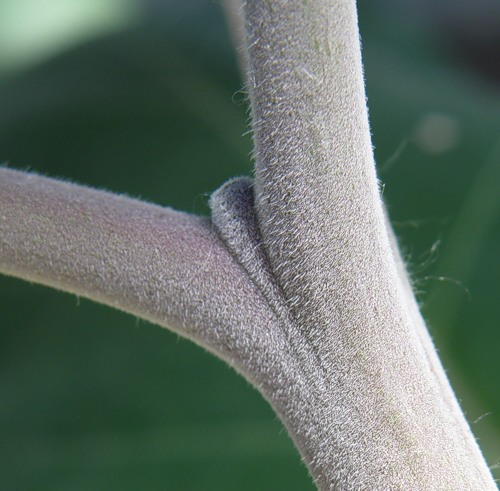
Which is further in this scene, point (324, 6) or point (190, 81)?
point (190, 81)

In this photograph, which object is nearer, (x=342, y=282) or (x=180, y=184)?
(x=342, y=282)

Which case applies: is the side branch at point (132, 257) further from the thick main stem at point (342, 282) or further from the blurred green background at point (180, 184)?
the blurred green background at point (180, 184)

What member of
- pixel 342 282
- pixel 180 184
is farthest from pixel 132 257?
pixel 180 184

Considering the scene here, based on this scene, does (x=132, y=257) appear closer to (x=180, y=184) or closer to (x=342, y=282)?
(x=342, y=282)

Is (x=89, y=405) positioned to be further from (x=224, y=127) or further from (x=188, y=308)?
(x=188, y=308)

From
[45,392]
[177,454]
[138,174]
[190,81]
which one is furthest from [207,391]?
Result: [190,81]

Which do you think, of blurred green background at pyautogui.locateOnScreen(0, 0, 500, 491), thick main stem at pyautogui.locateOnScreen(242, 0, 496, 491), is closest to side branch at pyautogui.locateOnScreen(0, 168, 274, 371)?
thick main stem at pyautogui.locateOnScreen(242, 0, 496, 491)

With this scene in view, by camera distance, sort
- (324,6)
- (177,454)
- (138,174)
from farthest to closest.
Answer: (138,174) → (177,454) → (324,6)
